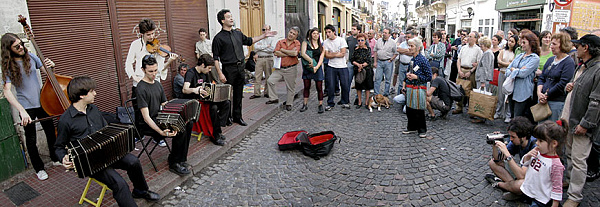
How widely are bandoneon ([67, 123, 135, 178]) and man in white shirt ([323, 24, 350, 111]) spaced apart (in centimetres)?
509

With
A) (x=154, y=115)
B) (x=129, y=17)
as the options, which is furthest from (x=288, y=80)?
(x=154, y=115)

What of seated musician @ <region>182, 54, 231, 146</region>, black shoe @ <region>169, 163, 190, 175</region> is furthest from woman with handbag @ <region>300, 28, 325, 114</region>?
black shoe @ <region>169, 163, 190, 175</region>

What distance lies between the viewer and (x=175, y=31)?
752cm

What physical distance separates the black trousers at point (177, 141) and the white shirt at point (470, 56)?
20.4ft

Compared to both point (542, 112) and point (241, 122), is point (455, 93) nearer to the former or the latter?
point (542, 112)

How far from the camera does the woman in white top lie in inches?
270

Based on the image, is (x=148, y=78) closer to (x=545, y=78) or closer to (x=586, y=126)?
(x=586, y=126)

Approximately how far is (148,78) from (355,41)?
238 inches

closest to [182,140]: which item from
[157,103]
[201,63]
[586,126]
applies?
[157,103]

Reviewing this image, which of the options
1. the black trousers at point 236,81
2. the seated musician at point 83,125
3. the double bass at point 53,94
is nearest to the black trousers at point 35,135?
the double bass at point 53,94

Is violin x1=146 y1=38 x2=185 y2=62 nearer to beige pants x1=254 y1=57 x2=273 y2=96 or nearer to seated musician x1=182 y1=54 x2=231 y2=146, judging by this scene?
seated musician x1=182 y1=54 x2=231 y2=146

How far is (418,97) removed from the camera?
5938mm

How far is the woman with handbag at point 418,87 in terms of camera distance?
5.94m

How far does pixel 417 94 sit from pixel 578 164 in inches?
103
